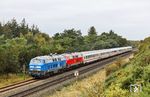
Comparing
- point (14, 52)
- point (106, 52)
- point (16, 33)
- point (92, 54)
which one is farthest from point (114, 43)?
point (14, 52)

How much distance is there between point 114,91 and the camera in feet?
49.2

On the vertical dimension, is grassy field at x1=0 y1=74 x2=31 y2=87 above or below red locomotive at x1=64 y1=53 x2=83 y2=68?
below

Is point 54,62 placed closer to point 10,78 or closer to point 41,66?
point 41,66

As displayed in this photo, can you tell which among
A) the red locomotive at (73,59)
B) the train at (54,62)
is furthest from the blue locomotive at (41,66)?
the red locomotive at (73,59)

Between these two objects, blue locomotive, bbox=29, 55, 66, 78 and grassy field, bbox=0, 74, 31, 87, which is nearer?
grassy field, bbox=0, 74, 31, 87

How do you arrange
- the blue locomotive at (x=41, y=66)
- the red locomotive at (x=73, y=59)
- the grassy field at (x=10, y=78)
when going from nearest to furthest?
the grassy field at (x=10, y=78) < the blue locomotive at (x=41, y=66) < the red locomotive at (x=73, y=59)

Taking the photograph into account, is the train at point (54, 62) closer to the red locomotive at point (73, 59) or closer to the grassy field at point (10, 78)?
the red locomotive at point (73, 59)

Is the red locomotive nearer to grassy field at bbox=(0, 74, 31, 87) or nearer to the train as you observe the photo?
the train

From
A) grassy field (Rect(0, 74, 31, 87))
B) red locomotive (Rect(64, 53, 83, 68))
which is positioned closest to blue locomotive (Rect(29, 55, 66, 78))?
grassy field (Rect(0, 74, 31, 87))

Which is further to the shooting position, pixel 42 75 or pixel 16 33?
pixel 16 33

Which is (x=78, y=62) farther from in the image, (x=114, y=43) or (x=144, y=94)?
(x=114, y=43)

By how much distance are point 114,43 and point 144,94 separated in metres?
131

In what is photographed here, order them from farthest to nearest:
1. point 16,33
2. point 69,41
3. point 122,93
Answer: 1. point 16,33
2. point 69,41
3. point 122,93

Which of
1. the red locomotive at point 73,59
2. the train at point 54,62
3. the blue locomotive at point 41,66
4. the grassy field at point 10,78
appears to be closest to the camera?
the grassy field at point 10,78
